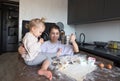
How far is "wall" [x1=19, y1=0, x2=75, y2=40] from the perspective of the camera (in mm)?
3020

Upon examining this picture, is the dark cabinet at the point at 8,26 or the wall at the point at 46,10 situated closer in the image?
the wall at the point at 46,10

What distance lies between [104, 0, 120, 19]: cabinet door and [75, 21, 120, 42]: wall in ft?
1.02

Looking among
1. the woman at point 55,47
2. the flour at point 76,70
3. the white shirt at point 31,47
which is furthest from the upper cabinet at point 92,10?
the white shirt at point 31,47

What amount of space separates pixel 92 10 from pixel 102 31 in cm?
43

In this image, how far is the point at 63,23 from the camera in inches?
133

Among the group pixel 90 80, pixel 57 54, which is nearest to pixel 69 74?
pixel 90 80

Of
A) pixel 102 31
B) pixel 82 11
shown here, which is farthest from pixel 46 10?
pixel 102 31

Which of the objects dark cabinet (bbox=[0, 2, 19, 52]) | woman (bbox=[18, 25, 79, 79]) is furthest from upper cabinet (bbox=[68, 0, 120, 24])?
dark cabinet (bbox=[0, 2, 19, 52])

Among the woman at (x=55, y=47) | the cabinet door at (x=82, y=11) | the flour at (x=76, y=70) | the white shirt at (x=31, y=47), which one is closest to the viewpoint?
the flour at (x=76, y=70)

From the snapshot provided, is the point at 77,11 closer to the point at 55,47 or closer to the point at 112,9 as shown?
the point at 112,9

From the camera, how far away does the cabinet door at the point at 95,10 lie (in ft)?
6.84

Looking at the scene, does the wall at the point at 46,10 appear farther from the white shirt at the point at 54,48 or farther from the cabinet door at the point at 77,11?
the white shirt at the point at 54,48

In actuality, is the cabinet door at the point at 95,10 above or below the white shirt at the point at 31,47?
above

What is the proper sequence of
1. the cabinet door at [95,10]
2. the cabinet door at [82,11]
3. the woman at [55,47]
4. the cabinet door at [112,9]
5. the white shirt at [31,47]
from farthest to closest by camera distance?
the cabinet door at [82,11], the cabinet door at [95,10], the cabinet door at [112,9], the woman at [55,47], the white shirt at [31,47]
